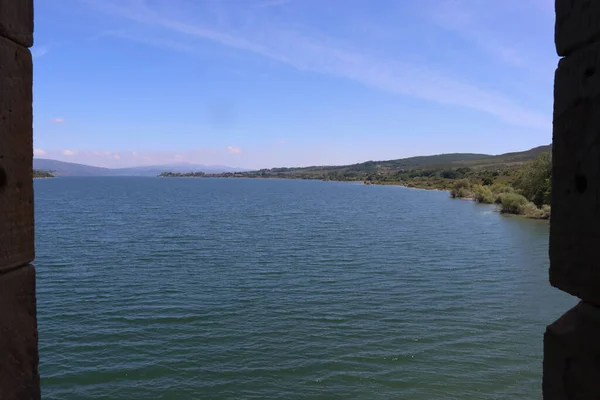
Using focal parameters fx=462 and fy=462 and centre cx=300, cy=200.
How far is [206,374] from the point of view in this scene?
13.8 m

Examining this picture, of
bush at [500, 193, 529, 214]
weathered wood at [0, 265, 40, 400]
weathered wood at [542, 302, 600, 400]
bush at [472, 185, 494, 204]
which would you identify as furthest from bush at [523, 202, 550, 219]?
weathered wood at [0, 265, 40, 400]

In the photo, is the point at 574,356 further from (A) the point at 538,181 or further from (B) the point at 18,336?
(A) the point at 538,181

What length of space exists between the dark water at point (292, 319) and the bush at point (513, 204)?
2671 cm

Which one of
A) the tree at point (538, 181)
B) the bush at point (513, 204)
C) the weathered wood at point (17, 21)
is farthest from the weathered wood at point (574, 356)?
the bush at point (513, 204)

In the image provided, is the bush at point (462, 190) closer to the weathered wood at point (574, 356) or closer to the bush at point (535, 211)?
the bush at point (535, 211)

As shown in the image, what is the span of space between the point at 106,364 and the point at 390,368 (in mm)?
8771

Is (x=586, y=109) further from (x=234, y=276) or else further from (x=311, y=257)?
(x=311, y=257)

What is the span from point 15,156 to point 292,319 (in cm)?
1674

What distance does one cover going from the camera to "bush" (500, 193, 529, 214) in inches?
2334

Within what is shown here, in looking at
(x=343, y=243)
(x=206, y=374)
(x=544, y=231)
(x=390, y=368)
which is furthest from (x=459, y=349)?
(x=544, y=231)

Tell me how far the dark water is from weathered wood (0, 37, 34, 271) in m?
11.6

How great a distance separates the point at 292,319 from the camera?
1828 cm

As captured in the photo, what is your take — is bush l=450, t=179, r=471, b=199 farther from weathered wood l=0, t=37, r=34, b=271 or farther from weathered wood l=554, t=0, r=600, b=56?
weathered wood l=0, t=37, r=34, b=271

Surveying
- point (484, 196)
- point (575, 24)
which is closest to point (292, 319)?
point (575, 24)
